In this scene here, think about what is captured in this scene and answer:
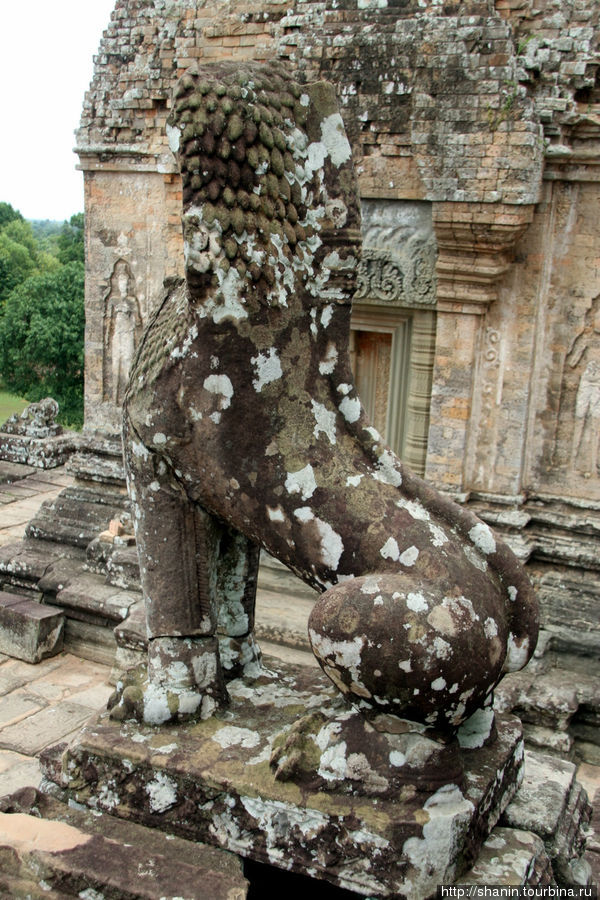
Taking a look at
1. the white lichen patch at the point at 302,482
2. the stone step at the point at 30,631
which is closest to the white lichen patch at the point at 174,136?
the white lichen patch at the point at 302,482

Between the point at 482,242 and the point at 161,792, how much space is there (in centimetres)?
391

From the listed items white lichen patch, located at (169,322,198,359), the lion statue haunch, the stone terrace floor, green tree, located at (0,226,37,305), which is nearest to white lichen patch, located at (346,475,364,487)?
the lion statue haunch

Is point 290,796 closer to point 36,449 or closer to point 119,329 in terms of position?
point 119,329

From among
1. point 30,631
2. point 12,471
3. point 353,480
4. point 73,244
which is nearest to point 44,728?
point 30,631

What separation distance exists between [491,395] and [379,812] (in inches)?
149

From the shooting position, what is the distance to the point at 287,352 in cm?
283

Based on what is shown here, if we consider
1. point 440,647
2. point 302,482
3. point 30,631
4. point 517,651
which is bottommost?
point 30,631

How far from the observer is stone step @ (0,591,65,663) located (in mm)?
6160

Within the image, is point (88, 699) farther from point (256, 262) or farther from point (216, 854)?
point (256, 262)

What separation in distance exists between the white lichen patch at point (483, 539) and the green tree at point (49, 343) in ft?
56.0

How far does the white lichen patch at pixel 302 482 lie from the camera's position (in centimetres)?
282

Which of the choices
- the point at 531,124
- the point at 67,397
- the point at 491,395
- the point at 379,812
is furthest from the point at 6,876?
the point at 67,397

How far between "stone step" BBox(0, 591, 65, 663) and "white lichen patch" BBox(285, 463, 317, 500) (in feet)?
12.6

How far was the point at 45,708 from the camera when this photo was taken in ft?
18.1
